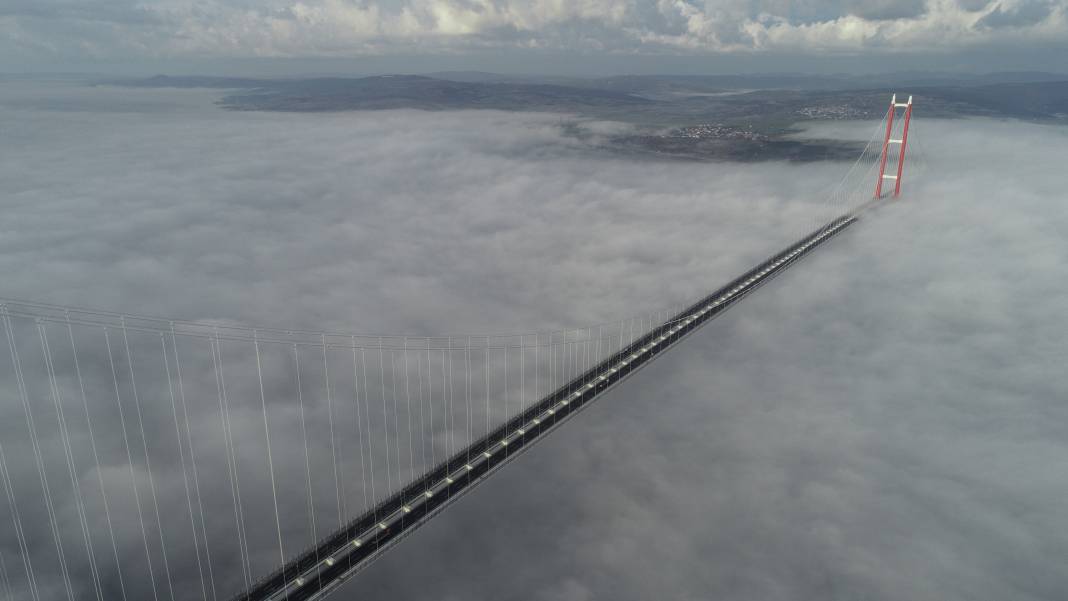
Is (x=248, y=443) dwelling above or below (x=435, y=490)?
below

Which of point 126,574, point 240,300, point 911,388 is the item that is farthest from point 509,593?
point 240,300

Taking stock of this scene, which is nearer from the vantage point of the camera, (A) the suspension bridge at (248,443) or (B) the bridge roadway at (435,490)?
(B) the bridge roadway at (435,490)

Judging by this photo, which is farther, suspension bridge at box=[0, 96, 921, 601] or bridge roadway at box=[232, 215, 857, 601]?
suspension bridge at box=[0, 96, 921, 601]

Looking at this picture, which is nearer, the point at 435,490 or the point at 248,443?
the point at 435,490

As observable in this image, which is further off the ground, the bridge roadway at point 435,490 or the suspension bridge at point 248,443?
the bridge roadway at point 435,490

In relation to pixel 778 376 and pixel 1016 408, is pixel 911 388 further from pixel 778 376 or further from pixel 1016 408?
pixel 778 376
